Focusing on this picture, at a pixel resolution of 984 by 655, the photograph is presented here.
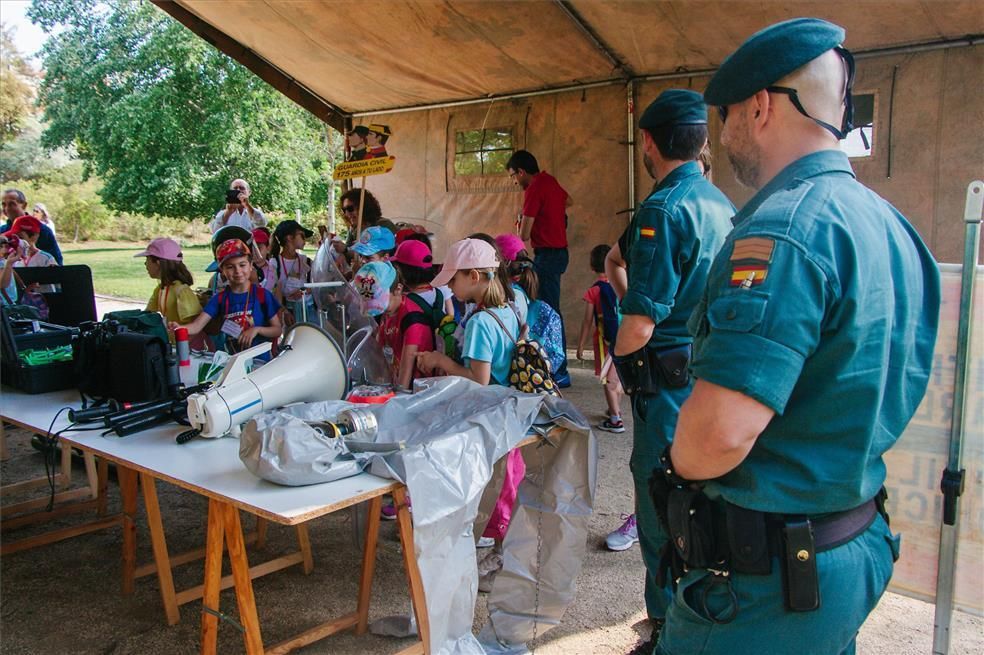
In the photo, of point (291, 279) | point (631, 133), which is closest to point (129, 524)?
point (291, 279)

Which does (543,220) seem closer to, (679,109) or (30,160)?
(679,109)

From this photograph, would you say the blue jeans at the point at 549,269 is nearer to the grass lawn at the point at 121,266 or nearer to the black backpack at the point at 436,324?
the black backpack at the point at 436,324

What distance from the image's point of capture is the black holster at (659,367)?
96.8 inches

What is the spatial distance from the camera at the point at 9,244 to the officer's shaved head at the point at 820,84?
6860 mm

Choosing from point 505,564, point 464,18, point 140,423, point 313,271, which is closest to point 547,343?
point 505,564

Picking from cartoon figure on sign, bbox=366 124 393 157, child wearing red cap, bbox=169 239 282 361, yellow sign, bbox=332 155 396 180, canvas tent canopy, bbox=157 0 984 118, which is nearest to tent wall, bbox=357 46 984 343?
canvas tent canopy, bbox=157 0 984 118

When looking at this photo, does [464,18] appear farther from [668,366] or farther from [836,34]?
[836,34]

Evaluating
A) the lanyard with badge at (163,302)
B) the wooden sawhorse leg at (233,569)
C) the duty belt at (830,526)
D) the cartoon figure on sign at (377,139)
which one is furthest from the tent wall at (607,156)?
the wooden sawhorse leg at (233,569)

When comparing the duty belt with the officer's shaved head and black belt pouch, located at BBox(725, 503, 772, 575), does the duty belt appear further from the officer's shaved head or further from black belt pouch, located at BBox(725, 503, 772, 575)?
the officer's shaved head

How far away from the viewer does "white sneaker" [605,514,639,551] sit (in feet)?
11.7

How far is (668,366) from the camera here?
2467 mm

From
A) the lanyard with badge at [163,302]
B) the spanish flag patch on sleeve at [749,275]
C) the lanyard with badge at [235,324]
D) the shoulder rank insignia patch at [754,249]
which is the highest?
the shoulder rank insignia patch at [754,249]

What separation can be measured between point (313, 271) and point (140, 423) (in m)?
3.54

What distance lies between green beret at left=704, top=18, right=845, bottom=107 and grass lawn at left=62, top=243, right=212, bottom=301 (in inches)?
540
